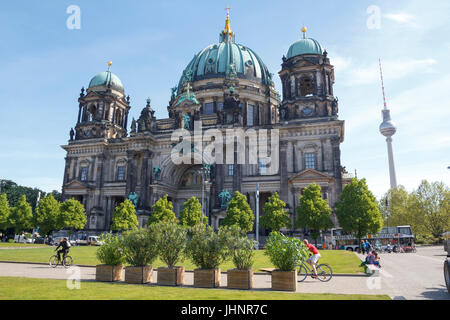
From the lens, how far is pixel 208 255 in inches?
541

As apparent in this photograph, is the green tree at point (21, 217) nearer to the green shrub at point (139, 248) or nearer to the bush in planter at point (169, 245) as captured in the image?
the green shrub at point (139, 248)

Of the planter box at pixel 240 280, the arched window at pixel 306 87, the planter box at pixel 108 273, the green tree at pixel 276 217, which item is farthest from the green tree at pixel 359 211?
the planter box at pixel 108 273

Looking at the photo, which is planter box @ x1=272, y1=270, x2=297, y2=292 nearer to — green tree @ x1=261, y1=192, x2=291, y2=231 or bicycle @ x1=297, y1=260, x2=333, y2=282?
bicycle @ x1=297, y1=260, x2=333, y2=282

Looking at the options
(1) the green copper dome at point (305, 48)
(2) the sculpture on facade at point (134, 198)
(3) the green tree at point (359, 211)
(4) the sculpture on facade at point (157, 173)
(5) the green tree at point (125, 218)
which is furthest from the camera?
(4) the sculpture on facade at point (157, 173)

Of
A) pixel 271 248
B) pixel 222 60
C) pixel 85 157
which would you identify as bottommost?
pixel 271 248

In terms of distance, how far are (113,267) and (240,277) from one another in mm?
5457

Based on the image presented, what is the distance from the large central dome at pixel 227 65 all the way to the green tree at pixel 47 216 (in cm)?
3369

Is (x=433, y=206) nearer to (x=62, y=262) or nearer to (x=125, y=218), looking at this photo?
(x=125, y=218)

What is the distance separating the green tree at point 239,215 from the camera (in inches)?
1756

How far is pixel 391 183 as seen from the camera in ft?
398

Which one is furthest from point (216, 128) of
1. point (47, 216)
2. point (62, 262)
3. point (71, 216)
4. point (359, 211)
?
point (62, 262)
